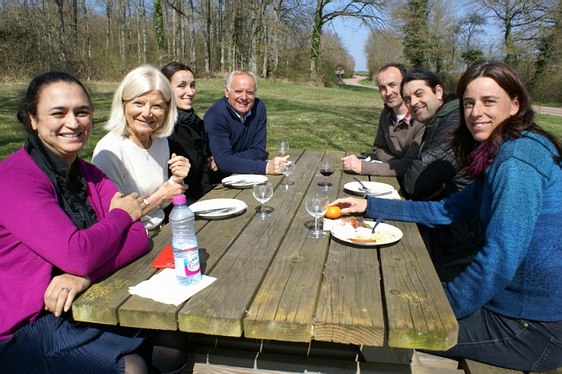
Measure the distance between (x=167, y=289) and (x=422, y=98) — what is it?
9.45ft

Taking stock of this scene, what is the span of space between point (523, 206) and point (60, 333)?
6.25 feet

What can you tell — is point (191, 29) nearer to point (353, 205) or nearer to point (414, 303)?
point (353, 205)

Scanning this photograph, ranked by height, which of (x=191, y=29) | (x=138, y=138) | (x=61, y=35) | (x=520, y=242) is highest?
(x=191, y=29)

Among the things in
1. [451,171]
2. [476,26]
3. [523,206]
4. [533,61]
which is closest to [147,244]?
[523,206]

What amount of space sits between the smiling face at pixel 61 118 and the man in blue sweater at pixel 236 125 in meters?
1.84

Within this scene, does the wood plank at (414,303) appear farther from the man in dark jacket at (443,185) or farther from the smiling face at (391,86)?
the smiling face at (391,86)

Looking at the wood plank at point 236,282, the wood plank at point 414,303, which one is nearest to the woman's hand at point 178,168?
the wood plank at point 236,282

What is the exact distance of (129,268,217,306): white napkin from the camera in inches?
61.0

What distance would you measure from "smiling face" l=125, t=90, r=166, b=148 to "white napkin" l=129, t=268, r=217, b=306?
1.46 meters

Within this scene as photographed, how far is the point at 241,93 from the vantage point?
13.8 feet

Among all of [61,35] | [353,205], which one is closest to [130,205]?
[353,205]

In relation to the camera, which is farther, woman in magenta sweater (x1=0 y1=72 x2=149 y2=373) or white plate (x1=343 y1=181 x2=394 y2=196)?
white plate (x1=343 y1=181 x2=394 y2=196)

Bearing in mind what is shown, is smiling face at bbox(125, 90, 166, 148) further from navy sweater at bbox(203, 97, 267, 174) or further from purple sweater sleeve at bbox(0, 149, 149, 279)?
purple sweater sleeve at bbox(0, 149, 149, 279)

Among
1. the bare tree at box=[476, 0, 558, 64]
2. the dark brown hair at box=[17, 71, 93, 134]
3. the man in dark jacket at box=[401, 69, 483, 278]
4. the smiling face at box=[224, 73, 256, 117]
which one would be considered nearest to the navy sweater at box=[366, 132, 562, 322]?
the man in dark jacket at box=[401, 69, 483, 278]
